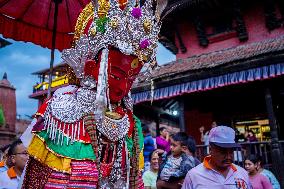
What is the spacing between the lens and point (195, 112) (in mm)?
13367

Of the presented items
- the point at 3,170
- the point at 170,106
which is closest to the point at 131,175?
the point at 3,170

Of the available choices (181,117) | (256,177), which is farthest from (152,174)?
(181,117)

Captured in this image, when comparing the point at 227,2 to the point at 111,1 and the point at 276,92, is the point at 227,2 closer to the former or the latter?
the point at 276,92

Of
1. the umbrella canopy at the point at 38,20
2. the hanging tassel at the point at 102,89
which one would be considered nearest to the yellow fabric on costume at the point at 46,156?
the hanging tassel at the point at 102,89

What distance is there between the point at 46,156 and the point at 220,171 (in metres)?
2.00

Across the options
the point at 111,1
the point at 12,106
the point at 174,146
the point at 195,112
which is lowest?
the point at 174,146

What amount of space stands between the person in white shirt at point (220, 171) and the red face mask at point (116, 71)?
1.43m

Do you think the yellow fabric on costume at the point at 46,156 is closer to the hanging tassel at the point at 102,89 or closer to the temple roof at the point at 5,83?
the hanging tassel at the point at 102,89

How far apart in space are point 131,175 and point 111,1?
1.37 meters

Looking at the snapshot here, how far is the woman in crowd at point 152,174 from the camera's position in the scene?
5414mm

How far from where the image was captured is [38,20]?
12.0 ft

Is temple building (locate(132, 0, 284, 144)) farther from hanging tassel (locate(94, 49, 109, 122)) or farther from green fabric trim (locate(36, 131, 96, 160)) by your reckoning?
green fabric trim (locate(36, 131, 96, 160))

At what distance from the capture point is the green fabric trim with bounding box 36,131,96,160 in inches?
86.2

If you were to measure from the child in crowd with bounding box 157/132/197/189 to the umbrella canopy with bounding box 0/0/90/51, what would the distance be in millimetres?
1883
